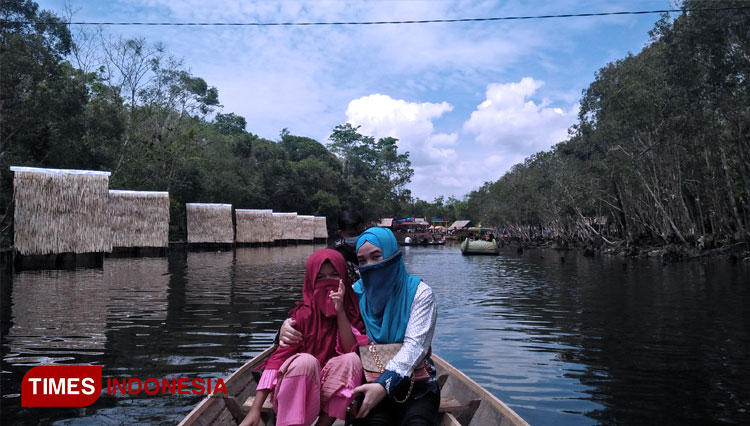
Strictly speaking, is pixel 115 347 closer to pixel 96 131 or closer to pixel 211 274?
pixel 211 274

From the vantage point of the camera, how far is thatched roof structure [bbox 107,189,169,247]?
2523 centimetres

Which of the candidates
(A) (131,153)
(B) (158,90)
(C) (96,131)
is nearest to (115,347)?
(C) (96,131)

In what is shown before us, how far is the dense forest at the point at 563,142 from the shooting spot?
19969mm

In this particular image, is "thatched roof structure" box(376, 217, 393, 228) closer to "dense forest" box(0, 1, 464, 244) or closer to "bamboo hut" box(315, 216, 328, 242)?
"dense forest" box(0, 1, 464, 244)

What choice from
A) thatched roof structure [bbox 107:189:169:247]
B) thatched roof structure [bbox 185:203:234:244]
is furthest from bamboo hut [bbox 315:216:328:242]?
thatched roof structure [bbox 107:189:169:247]

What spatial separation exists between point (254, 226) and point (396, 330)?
3685 cm

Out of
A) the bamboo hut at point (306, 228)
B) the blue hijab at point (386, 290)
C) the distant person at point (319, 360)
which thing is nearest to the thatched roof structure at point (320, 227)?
the bamboo hut at point (306, 228)

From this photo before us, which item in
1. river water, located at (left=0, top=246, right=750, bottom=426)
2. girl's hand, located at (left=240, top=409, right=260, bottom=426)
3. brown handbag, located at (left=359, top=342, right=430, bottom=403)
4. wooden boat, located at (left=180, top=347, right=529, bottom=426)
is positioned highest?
brown handbag, located at (left=359, top=342, right=430, bottom=403)

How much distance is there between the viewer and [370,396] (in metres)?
2.97

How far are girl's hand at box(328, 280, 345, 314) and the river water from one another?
7.79ft

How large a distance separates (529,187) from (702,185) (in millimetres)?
23328

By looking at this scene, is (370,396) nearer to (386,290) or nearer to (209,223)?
(386,290)

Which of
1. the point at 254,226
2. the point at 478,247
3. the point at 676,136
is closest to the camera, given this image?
the point at 676,136

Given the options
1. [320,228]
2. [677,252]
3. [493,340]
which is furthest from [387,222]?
[493,340]
